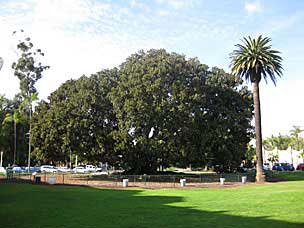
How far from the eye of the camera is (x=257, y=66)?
47.3 m

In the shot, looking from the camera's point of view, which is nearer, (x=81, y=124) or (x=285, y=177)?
(x=81, y=124)

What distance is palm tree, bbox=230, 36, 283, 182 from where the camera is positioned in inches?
1840

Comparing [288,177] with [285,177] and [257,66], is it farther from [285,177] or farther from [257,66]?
[257,66]

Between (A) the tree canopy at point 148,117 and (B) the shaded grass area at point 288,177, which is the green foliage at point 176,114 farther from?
(B) the shaded grass area at point 288,177

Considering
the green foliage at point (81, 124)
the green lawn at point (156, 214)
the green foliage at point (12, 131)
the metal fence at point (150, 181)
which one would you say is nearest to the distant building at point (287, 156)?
the green foliage at point (12, 131)

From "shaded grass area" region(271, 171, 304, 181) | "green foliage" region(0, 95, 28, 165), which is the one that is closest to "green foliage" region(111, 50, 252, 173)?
"shaded grass area" region(271, 171, 304, 181)

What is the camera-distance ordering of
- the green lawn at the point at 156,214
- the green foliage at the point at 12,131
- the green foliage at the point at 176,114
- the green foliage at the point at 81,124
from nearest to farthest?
the green lawn at the point at 156,214 → the green foliage at the point at 176,114 → the green foliage at the point at 81,124 → the green foliage at the point at 12,131

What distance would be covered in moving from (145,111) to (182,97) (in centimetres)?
480

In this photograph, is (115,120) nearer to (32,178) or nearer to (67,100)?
(67,100)

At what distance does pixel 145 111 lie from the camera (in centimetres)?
4500

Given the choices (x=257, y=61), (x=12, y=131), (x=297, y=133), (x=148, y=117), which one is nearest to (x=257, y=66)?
(x=257, y=61)

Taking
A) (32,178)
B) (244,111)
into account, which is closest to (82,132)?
(32,178)

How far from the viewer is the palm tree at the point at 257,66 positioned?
46.7 metres

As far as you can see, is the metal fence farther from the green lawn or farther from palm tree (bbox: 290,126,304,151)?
palm tree (bbox: 290,126,304,151)
